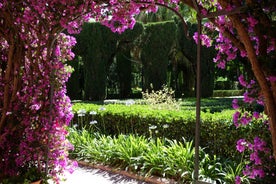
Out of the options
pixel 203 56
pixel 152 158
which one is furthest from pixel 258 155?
pixel 203 56

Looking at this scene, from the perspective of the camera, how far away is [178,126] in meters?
5.85

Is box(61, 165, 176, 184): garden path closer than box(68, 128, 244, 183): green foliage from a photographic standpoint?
No

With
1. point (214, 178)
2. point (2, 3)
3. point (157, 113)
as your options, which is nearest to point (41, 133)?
point (2, 3)

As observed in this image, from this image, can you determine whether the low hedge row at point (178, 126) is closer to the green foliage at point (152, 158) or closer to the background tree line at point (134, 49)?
the green foliage at point (152, 158)

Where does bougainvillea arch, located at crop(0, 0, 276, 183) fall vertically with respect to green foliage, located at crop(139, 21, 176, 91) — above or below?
below

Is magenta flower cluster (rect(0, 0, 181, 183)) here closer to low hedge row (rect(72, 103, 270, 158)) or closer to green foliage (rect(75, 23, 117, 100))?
low hedge row (rect(72, 103, 270, 158))

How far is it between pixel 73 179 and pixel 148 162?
112 cm

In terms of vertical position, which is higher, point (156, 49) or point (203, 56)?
point (156, 49)

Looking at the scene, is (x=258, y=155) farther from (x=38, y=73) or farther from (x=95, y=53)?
(x=95, y=53)

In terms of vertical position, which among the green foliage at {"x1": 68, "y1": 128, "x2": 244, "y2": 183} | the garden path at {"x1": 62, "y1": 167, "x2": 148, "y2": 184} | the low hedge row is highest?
the low hedge row

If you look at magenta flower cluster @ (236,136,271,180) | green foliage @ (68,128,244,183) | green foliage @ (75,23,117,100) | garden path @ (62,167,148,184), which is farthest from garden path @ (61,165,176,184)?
green foliage @ (75,23,117,100)

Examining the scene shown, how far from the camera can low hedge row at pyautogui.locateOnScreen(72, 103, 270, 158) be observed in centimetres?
501

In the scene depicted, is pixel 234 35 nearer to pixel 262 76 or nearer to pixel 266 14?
pixel 266 14

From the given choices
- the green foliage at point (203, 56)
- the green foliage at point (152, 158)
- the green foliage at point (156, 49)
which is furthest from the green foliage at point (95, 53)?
the green foliage at point (152, 158)
